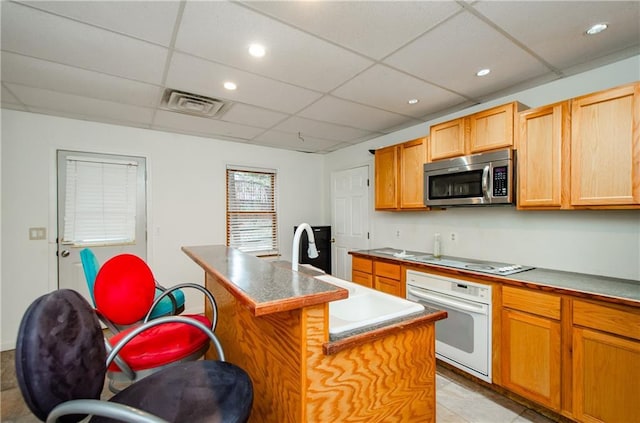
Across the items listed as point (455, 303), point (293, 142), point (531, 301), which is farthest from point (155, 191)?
point (531, 301)

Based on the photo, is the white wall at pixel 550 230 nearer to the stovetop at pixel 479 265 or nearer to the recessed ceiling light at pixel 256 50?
the stovetop at pixel 479 265

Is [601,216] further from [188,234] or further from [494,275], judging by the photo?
[188,234]

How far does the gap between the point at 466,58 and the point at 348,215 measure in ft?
9.28

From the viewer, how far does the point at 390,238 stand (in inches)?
151

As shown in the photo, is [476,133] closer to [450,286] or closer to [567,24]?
[567,24]

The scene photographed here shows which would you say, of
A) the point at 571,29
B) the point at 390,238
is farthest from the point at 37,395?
the point at 390,238

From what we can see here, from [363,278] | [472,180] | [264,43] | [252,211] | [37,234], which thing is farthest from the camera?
[252,211]

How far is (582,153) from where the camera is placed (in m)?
1.94

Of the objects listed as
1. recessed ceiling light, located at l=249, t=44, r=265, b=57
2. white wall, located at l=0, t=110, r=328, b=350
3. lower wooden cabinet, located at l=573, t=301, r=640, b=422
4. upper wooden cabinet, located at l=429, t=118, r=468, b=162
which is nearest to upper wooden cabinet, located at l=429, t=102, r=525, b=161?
upper wooden cabinet, located at l=429, t=118, r=468, b=162

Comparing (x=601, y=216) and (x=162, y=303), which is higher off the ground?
(x=601, y=216)

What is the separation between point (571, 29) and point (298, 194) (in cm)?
373

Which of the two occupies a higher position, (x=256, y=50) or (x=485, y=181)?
(x=256, y=50)

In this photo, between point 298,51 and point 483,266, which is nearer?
point 298,51

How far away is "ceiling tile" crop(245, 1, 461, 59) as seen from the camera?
1.46 meters
